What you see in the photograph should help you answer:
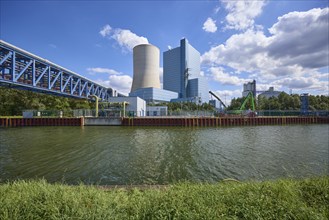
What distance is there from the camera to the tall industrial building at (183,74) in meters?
157

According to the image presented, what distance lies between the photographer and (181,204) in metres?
3.79

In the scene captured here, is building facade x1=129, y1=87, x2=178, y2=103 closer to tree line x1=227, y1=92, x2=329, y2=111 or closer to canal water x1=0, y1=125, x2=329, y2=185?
tree line x1=227, y1=92, x2=329, y2=111

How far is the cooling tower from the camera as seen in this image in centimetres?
9381

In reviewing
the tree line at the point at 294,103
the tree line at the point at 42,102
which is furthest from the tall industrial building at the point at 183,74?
the tree line at the point at 42,102

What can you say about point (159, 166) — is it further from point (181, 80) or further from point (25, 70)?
point (181, 80)

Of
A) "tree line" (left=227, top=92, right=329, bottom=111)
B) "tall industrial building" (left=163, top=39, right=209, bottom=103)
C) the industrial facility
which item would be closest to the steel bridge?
the industrial facility

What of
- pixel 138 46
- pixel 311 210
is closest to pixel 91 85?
pixel 138 46

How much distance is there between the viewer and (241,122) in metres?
42.8

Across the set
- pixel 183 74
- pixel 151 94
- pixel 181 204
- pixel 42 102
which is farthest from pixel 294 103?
pixel 42 102

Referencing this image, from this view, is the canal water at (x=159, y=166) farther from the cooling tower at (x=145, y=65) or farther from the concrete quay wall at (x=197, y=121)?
the cooling tower at (x=145, y=65)

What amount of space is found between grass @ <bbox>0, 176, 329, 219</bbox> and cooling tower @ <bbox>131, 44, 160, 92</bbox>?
9414 cm

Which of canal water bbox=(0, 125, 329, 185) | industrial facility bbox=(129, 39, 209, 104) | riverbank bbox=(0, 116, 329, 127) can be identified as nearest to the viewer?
canal water bbox=(0, 125, 329, 185)

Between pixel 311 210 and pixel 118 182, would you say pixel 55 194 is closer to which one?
pixel 118 182

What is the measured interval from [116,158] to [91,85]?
246 ft
